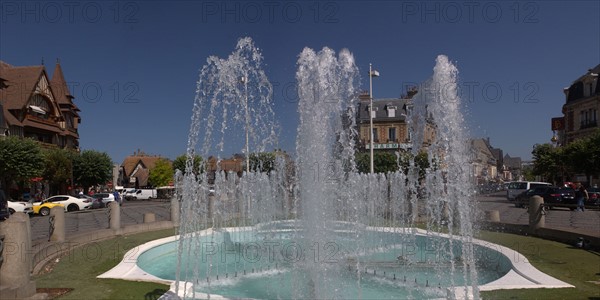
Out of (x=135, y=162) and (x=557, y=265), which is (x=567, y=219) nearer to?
(x=557, y=265)

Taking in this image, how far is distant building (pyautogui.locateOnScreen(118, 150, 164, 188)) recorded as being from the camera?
3721 inches

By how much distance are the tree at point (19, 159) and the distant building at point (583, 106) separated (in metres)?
58.1

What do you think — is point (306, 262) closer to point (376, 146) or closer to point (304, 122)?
point (304, 122)

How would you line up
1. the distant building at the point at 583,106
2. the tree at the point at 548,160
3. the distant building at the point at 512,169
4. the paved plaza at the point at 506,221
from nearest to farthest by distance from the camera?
the paved plaza at the point at 506,221 → the distant building at the point at 583,106 → the tree at the point at 548,160 → the distant building at the point at 512,169

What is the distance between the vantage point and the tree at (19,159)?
33.3 meters

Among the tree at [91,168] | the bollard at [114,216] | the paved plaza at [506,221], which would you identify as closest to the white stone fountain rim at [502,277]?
the paved plaza at [506,221]

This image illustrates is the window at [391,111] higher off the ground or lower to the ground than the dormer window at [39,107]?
higher

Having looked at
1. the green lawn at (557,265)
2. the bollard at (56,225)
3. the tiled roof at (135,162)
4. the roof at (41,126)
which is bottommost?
the green lawn at (557,265)

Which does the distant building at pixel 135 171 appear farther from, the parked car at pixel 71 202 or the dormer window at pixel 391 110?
the parked car at pixel 71 202

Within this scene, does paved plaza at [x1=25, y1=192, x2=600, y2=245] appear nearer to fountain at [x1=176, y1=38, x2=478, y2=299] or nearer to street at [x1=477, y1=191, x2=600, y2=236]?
street at [x1=477, y1=191, x2=600, y2=236]

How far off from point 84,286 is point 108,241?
647 centimetres

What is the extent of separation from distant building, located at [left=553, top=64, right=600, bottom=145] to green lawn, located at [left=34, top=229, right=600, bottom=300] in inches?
1954

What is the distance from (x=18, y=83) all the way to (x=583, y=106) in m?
66.5

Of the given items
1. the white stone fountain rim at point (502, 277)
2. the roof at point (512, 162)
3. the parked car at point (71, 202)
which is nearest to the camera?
the white stone fountain rim at point (502, 277)
